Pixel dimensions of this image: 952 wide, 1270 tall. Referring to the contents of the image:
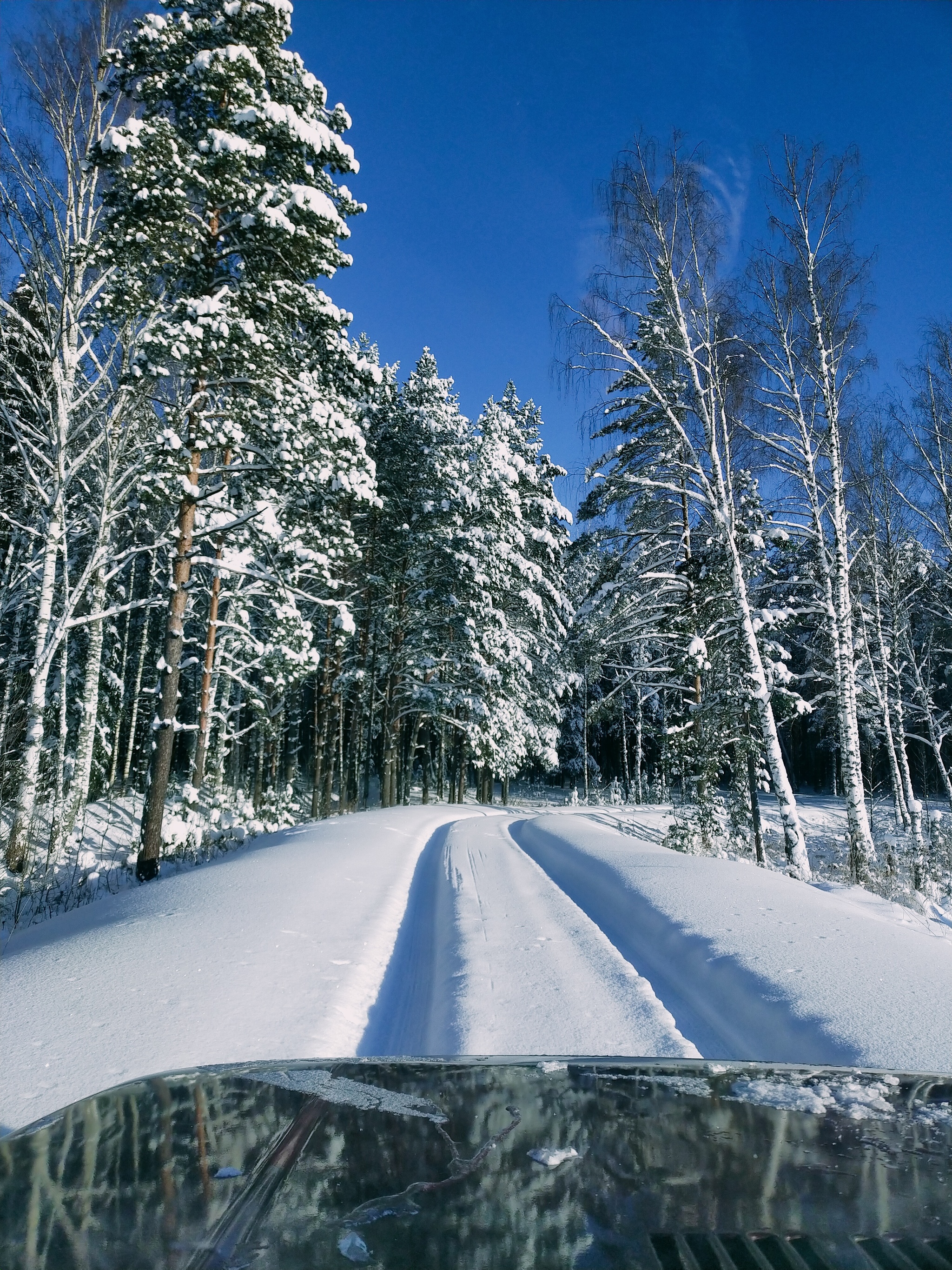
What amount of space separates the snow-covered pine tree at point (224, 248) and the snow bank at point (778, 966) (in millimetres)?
6970

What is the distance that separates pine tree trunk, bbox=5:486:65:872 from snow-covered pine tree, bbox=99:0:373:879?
243 centimetres

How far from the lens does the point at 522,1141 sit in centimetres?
146

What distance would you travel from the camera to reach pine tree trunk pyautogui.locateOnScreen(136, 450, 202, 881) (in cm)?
923

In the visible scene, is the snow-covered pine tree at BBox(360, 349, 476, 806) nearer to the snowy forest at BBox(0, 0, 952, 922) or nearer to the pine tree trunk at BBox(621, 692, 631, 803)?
the snowy forest at BBox(0, 0, 952, 922)

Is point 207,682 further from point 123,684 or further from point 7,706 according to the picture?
point 123,684

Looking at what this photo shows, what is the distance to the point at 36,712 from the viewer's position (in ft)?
34.3

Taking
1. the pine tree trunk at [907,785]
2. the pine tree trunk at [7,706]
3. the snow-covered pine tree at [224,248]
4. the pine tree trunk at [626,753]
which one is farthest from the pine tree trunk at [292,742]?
the pine tree trunk at [907,785]

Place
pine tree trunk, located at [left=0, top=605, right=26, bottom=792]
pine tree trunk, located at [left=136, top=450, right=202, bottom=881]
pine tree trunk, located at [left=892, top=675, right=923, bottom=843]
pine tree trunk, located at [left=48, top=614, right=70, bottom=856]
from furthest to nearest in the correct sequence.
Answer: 1. pine tree trunk, located at [left=892, top=675, right=923, bottom=843]
2. pine tree trunk, located at [left=0, top=605, right=26, bottom=792]
3. pine tree trunk, located at [left=48, top=614, right=70, bottom=856]
4. pine tree trunk, located at [left=136, top=450, right=202, bottom=881]

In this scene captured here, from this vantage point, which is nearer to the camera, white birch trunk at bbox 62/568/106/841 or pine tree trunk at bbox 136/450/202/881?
pine tree trunk at bbox 136/450/202/881

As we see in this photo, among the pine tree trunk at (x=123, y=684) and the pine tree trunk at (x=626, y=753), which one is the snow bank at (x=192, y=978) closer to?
the pine tree trunk at (x=123, y=684)

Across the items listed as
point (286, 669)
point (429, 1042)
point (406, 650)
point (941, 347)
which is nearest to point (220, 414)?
point (286, 669)

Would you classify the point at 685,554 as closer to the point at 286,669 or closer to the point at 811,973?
the point at 286,669

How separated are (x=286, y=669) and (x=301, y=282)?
7.01 metres

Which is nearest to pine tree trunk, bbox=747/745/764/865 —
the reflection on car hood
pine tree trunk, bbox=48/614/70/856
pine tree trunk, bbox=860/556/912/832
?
pine tree trunk, bbox=860/556/912/832
